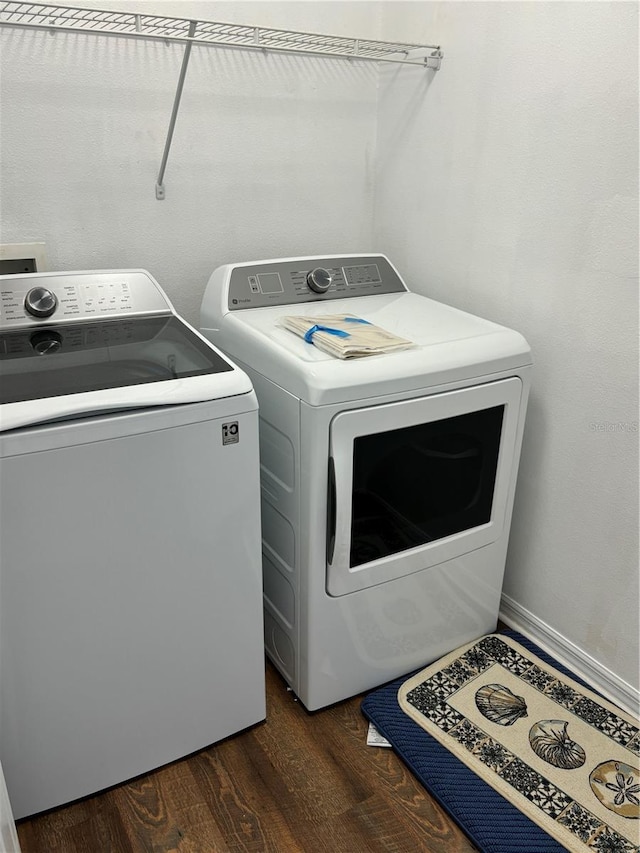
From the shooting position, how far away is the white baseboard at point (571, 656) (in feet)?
5.96

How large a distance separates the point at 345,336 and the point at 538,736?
3.61 feet

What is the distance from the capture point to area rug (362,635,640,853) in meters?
1.51

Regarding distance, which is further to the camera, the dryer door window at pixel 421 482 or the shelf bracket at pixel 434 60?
the shelf bracket at pixel 434 60

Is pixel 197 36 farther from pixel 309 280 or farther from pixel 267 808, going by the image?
pixel 267 808

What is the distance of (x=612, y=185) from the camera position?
158 cm

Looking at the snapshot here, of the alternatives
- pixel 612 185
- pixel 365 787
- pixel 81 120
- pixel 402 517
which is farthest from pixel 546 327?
pixel 81 120

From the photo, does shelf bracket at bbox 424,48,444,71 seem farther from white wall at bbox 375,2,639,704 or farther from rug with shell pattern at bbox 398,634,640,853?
rug with shell pattern at bbox 398,634,640,853

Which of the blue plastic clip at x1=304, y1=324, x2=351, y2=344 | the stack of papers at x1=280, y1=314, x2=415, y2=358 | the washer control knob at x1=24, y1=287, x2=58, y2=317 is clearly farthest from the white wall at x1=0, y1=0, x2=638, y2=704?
the blue plastic clip at x1=304, y1=324, x2=351, y2=344

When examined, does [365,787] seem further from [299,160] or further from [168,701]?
[299,160]

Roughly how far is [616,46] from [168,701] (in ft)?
5.80

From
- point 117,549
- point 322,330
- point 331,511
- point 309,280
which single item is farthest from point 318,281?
point 117,549

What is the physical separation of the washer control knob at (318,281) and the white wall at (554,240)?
0.37 meters

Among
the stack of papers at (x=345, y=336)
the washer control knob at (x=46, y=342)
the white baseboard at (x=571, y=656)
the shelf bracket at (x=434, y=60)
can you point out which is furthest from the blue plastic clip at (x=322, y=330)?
the white baseboard at (x=571, y=656)

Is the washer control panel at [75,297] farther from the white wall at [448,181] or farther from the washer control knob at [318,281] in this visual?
the washer control knob at [318,281]
